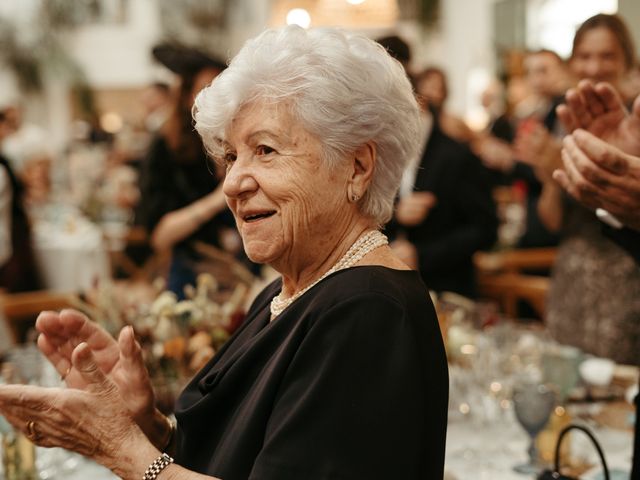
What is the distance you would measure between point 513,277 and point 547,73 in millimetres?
1659

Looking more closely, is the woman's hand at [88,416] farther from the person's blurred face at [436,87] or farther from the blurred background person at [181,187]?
the person's blurred face at [436,87]

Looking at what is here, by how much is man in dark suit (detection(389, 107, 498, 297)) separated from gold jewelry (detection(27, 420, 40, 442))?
91.2 inches

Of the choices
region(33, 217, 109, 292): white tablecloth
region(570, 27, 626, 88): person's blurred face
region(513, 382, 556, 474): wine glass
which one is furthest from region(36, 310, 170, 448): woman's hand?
region(33, 217, 109, 292): white tablecloth

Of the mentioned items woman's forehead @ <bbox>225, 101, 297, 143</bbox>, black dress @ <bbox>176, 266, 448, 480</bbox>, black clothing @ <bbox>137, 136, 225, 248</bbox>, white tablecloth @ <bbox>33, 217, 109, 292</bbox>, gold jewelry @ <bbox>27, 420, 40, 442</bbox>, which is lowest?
white tablecloth @ <bbox>33, 217, 109, 292</bbox>

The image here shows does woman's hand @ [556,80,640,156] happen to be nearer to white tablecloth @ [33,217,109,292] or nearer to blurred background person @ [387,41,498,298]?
blurred background person @ [387,41,498,298]

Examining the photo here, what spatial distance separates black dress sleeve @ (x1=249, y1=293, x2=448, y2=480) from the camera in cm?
124

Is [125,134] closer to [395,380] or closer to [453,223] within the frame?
[453,223]

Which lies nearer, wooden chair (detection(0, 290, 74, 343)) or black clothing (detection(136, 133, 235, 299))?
black clothing (detection(136, 133, 235, 299))

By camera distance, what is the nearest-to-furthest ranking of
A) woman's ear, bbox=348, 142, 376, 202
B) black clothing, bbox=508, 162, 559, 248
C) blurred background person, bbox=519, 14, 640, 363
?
woman's ear, bbox=348, 142, 376, 202 → blurred background person, bbox=519, 14, 640, 363 → black clothing, bbox=508, 162, 559, 248

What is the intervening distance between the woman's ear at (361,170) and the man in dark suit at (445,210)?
212 centimetres

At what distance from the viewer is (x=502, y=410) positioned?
2.41m

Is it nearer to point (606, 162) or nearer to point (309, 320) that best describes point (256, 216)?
point (309, 320)

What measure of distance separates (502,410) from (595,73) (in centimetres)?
158

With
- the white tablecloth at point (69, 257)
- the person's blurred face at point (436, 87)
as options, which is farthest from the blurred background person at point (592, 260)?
the white tablecloth at point (69, 257)
